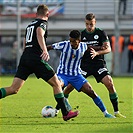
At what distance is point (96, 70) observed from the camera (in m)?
12.2

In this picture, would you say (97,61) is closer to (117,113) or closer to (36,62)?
(117,113)

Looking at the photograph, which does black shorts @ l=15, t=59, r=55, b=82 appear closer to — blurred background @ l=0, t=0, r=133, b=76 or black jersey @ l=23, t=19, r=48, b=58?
black jersey @ l=23, t=19, r=48, b=58

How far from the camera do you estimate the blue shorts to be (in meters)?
11.3

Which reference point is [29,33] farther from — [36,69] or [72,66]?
[72,66]

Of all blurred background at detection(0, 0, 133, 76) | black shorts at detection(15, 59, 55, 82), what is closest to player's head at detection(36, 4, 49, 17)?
black shorts at detection(15, 59, 55, 82)

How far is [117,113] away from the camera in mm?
11828

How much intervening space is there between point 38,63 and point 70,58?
43.5 inches

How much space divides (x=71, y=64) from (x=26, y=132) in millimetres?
2591

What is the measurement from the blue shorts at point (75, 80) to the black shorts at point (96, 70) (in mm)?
717

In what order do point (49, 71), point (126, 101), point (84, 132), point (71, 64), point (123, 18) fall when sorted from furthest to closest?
point (123, 18) < point (126, 101) < point (71, 64) < point (49, 71) < point (84, 132)

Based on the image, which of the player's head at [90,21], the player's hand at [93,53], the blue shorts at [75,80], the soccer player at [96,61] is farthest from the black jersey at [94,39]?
the blue shorts at [75,80]

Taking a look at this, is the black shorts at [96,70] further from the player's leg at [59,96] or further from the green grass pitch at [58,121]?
the player's leg at [59,96]

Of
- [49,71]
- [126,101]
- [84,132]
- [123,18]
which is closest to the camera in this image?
[84,132]

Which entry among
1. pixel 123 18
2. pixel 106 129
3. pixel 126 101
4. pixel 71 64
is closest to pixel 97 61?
pixel 71 64
